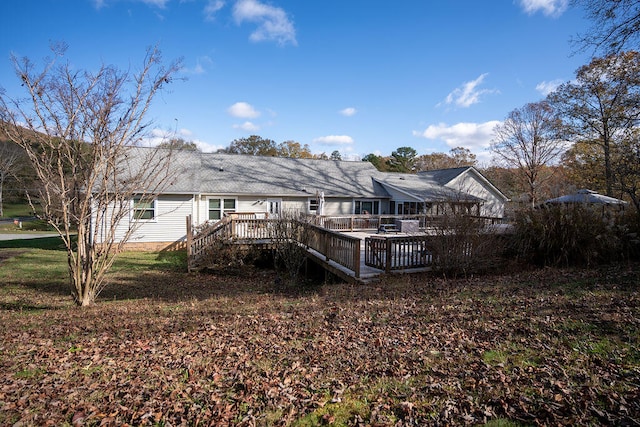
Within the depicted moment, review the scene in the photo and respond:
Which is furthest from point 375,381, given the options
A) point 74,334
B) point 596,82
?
point 596,82

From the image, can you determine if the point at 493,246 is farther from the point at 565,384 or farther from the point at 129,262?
the point at 129,262

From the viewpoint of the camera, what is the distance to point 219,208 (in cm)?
2006

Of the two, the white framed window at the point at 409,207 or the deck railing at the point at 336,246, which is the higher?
the white framed window at the point at 409,207

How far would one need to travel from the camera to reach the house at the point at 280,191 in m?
18.2

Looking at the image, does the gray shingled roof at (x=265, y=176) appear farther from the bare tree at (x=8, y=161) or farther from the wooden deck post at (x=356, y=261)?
the bare tree at (x=8, y=161)

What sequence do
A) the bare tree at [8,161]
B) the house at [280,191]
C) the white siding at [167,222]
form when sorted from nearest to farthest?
1. the white siding at [167,222]
2. the house at [280,191]
3. the bare tree at [8,161]

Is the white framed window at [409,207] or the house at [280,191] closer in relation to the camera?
the house at [280,191]

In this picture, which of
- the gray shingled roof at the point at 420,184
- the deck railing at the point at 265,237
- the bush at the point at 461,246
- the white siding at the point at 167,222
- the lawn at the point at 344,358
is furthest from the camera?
the gray shingled roof at the point at 420,184

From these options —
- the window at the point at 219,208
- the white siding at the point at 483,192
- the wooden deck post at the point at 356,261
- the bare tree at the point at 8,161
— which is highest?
the bare tree at the point at 8,161

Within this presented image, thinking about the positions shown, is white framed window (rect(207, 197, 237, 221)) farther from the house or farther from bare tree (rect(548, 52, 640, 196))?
bare tree (rect(548, 52, 640, 196))

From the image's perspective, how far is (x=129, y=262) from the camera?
14.7 m

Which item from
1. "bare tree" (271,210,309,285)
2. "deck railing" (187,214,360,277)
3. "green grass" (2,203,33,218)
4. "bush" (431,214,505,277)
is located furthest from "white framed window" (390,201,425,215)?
"green grass" (2,203,33,218)

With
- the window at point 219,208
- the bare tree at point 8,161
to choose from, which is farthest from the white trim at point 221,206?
the bare tree at point 8,161

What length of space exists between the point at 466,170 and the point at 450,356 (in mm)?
25686
